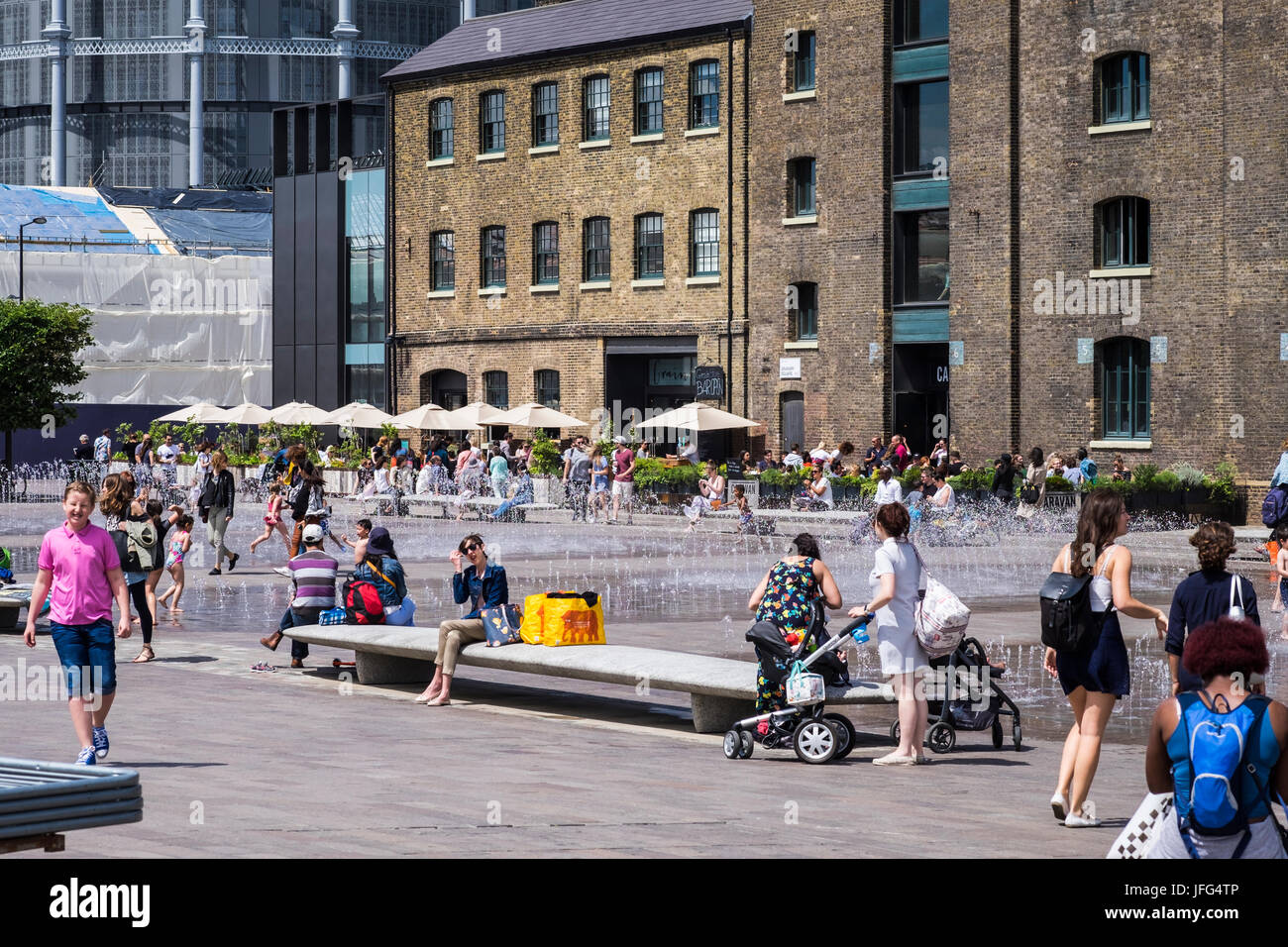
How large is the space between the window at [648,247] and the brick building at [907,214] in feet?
1.10

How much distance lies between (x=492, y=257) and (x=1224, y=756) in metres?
46.4

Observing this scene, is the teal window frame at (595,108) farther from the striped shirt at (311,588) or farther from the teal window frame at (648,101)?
the striped shirt at (311,588)

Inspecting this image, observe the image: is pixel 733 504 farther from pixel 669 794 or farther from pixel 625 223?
pixel 669 794

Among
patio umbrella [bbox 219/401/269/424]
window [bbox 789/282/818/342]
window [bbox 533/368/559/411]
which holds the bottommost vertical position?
patio umbrella [bbox 219/401/269/424]

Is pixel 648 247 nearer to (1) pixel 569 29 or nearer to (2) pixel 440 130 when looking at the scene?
(1) pixel 569 29

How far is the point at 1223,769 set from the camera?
5.60m

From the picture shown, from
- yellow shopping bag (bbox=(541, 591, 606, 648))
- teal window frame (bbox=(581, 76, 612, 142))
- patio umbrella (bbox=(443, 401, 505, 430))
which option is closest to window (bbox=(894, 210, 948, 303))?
teal window frame (bbox=(581, 76, 612, 142))

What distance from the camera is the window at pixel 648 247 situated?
Result: 46.8 meters

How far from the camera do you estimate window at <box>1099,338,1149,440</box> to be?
3803 cm

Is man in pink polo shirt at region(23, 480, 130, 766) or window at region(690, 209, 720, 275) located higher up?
window at region(690, 209, 720, 275)

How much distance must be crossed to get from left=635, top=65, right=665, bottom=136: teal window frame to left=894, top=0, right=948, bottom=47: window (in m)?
7.10

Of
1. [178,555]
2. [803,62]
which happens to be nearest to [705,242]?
[803,62]

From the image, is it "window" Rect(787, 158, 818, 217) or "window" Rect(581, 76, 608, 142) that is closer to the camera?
"window" Rect(787, 158, 818, 217)

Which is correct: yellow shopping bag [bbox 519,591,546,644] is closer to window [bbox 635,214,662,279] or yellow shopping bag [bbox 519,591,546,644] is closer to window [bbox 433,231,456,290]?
window [bbox 635,214,662,279]
